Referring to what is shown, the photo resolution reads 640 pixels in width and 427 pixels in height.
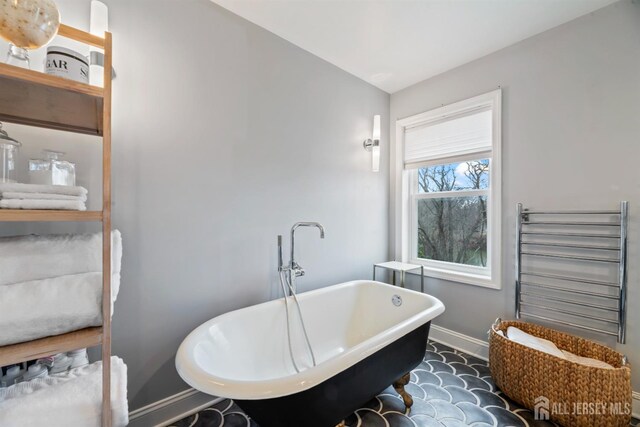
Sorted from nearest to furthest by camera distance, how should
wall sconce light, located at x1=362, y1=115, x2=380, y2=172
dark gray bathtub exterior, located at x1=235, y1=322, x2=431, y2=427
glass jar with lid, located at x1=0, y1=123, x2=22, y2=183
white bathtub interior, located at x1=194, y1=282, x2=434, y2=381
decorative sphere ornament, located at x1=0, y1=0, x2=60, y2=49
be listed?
decorative sphere ornament, located at x1=0, y1=0, x2=60, y2=49 < glass jar with lid, located at x1=0, y1=123, x2=22, y2=183 < dark gray bathtub exterior, located at x1=235, y1=322, x2=431, y2=427 < white bathtub interior, located at x1=194, y1=282, x2=434, y2=381 < wall sconce light, located at x1=362, y1=115, x2=380, y2=172

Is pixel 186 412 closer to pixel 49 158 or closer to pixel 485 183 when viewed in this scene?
pixel 49 158

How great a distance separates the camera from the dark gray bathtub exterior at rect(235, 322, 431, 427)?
40.6 inches

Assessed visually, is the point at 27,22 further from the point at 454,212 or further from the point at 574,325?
the point at 574,325

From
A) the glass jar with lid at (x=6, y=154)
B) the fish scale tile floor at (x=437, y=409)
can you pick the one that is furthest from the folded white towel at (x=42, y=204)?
the fish scale tile floor at (x=437, y=409)

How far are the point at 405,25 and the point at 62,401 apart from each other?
259 cm

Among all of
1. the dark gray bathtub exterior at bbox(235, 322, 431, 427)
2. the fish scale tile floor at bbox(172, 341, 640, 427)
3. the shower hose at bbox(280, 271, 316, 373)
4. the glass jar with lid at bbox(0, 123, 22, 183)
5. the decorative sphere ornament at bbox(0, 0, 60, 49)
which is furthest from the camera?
the shower hose at bbox(280, 271, 316, 373)

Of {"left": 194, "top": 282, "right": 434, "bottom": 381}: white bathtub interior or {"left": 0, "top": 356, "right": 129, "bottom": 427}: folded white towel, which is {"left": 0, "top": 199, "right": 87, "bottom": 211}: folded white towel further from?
{"left": 194, "top": 282, "right": 434, "bottom": 381}: white bathtub interior

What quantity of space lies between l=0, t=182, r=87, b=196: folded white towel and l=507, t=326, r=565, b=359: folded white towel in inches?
96.9

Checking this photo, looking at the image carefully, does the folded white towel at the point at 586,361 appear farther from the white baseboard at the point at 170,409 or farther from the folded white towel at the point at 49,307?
the folded white towel at the point at 49,307

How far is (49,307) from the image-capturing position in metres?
0.80

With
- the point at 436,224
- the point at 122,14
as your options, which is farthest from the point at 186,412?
the point at 436,224

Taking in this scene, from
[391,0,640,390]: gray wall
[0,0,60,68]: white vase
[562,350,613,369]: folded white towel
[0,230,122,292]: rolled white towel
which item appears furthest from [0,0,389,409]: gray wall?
[562,350,613,369]: folded white towel

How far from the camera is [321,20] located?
1861 millimetres

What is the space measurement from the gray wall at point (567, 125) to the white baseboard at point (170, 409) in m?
2.11
